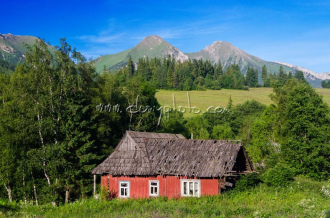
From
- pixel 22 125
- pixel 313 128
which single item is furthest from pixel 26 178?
pixel 313 128

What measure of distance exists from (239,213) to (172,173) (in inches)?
380

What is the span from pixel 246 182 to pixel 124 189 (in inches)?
361

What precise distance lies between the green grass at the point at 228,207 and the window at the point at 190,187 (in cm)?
188

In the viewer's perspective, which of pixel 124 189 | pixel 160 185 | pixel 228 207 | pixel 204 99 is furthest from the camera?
pixel 204 99

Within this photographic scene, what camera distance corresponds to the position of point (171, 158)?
2656cm

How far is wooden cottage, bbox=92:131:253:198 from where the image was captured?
2483cm

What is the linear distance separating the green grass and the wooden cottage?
1745 millimetres

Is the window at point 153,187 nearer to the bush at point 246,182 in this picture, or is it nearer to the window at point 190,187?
the window at point 190,187

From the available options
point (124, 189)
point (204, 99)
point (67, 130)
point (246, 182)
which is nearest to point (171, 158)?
point (124, 189)

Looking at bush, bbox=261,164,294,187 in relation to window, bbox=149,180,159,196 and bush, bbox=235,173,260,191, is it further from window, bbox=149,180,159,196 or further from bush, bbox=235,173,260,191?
window, bbox=149,180,159,196

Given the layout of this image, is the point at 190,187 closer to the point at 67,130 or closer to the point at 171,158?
the point at 171,158

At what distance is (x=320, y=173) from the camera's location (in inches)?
1476

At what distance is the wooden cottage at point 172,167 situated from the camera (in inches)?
977

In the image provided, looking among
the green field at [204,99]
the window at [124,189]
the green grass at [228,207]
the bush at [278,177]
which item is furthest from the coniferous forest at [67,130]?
the green field at [204,99]
